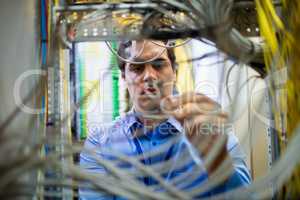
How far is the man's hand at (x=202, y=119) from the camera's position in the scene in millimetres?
715

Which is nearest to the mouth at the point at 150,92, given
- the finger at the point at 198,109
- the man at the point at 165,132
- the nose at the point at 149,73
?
the man at the point at 165,132

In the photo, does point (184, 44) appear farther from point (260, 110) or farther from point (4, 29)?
point (4, 29)

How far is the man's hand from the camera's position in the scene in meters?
0.72

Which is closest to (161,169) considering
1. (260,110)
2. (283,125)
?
(283,125)

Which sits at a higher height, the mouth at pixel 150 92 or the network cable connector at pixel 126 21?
the network cable connector at pixel 126 21

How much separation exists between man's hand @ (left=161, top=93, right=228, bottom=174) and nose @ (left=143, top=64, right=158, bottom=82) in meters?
0.41

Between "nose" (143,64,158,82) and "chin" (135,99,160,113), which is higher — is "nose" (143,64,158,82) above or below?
above

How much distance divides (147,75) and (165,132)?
0.66 feet

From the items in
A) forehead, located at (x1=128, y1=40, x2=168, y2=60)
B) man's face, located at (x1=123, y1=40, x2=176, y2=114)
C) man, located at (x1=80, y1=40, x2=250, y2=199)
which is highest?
forehead, located at (x1=128, y1=40, x2=168, y2=60)

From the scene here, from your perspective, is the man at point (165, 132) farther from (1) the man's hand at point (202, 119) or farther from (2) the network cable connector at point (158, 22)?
(2) the network cable connector at point (158, 22)

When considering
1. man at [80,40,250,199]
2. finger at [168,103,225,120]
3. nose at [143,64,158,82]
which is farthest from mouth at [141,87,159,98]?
finger at [168,103,225,120]

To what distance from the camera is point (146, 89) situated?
115cm

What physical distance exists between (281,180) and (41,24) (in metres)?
0.80

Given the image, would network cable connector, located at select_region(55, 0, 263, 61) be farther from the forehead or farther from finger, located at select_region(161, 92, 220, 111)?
the forehead
